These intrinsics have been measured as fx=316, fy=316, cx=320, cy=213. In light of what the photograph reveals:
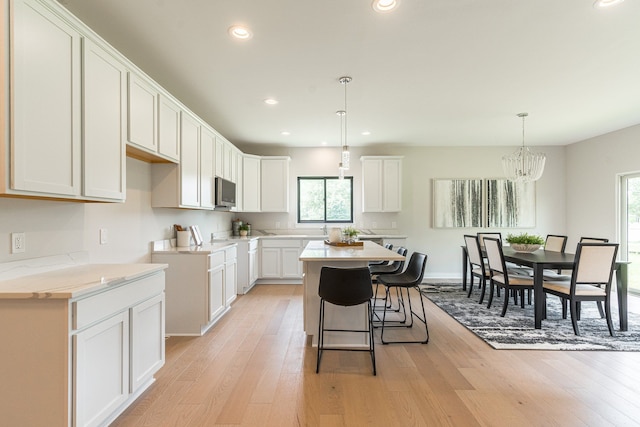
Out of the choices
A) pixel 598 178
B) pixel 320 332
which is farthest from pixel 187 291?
pixel 598 178

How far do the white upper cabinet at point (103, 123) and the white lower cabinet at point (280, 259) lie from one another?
137 inches

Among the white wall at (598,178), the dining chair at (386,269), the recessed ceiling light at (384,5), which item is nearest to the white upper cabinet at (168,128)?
the recessed ceiling light at (384,5)

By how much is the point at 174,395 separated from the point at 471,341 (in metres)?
2.69

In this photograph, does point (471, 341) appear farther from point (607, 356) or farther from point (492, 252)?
point (492, 252)

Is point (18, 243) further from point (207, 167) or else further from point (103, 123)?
point (207, 167)

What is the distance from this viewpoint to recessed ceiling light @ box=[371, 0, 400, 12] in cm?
205

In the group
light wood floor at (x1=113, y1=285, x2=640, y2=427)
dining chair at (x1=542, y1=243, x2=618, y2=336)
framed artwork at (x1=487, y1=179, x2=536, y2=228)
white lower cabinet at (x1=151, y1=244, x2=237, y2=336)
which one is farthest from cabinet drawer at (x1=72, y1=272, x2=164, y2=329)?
framed artwork at (x1=487, y1=179, x2=536, y2=228)

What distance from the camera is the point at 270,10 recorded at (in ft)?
7.04

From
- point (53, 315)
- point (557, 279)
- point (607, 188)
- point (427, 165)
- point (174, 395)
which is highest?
point (427, 165)

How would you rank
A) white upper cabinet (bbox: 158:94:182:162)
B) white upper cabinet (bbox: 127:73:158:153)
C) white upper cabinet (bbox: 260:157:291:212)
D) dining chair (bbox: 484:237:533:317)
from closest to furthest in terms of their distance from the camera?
white upper cabinet (bbox: 127:73:158:153) → white upper cabinet (bbox: 158:94:182:162) → dining chair (bbox: 484:237:533:317) → white upper cabinet (bbox: 260:157:291:212)

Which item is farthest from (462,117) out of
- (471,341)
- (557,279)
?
(471,341)

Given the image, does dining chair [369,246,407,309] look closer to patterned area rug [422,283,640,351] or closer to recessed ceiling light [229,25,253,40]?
patterned area rug [422,283,640,351]

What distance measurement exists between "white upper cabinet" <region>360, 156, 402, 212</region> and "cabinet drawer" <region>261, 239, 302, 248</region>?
146 centimetres

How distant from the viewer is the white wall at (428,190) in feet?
20.8
